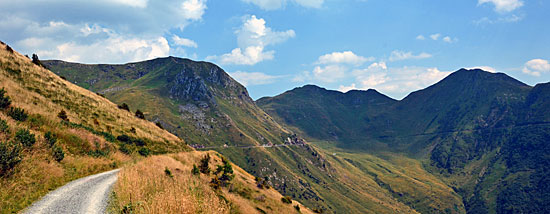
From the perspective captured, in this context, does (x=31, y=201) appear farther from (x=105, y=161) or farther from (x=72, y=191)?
(x=105, y=161)

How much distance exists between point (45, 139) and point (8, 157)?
703 cm

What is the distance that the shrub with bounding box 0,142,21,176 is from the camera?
43.7ft

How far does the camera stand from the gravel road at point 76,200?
37.6ft

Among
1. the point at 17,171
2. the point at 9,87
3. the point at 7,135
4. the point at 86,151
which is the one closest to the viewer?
the point at 17,171

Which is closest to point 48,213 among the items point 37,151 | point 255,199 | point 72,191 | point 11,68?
point 72,191

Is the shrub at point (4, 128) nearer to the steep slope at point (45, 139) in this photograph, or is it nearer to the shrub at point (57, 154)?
the steep slope at point (45, 139)

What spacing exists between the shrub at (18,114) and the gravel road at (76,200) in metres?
12.1

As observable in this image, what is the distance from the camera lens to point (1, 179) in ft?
42.2

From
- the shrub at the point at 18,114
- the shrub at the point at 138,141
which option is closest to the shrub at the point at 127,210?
the shrub at the point at 18,114

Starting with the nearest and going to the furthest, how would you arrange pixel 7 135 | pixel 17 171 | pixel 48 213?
1. pixel 48 213
2. pixel 17 171
3. pixel 7 135

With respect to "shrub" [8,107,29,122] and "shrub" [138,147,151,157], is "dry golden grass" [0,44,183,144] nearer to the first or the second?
"shrub" [138,147,151,157]

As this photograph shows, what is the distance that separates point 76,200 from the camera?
→ 12898mm

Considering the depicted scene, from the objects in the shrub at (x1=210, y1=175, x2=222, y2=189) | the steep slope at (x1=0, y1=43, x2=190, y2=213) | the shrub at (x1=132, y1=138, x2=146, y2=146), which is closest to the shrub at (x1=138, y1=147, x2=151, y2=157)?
the steep slope at (x1=0, y1=43, x2=190, y2=213)

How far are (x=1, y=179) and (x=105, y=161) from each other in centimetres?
1319
